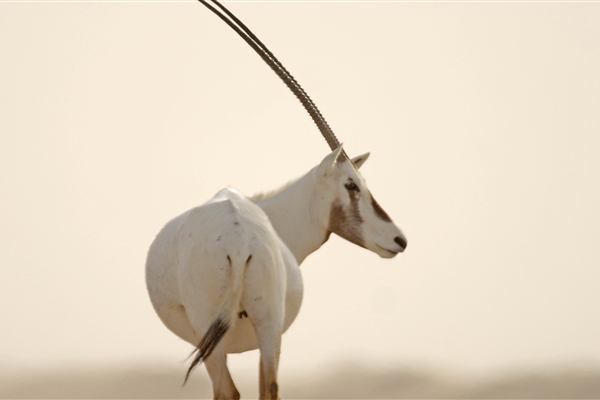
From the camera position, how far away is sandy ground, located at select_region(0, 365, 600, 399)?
22.4m

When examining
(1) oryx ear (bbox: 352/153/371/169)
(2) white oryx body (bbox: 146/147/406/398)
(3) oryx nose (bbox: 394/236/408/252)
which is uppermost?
(1) oryx ear (bbox: 352/153/371/169)

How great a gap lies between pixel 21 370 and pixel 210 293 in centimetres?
2534

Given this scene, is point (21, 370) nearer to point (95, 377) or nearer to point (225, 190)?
point (95, 377)

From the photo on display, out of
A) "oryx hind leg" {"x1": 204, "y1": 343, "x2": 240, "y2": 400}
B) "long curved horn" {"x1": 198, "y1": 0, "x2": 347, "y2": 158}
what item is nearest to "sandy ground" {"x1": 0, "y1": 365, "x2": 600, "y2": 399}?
"long curved horn" {"x1": 198, "y1": 0, "x2": 347, "y2": 158}

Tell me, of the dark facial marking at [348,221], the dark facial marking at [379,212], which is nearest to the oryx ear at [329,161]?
the dark facial marking at [348,221]

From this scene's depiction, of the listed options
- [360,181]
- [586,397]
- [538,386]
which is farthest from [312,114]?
[538,386]

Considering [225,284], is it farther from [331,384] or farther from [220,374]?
[331,384]

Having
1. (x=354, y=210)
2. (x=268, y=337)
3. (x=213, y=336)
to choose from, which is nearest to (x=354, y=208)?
(x=354, y=210)

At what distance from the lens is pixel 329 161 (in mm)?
8062

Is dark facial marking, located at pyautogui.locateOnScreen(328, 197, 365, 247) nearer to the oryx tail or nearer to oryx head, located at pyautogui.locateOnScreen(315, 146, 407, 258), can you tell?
oryx head, located at pyautogui.locateOnScreen(315, 146, 407, 258)

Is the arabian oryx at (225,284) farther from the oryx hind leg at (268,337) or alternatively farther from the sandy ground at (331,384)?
the sandy ground at (331,384)

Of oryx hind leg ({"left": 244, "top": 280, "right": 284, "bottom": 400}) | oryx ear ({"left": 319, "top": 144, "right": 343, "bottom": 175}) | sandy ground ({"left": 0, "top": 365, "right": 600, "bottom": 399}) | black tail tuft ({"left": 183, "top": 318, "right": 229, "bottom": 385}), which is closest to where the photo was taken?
black tail tuft ({"left": 183, "top": 318, "right": 229, "bottom": 385})

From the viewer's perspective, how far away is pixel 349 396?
78.9ft

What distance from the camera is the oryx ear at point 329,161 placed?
7980 millimetres
